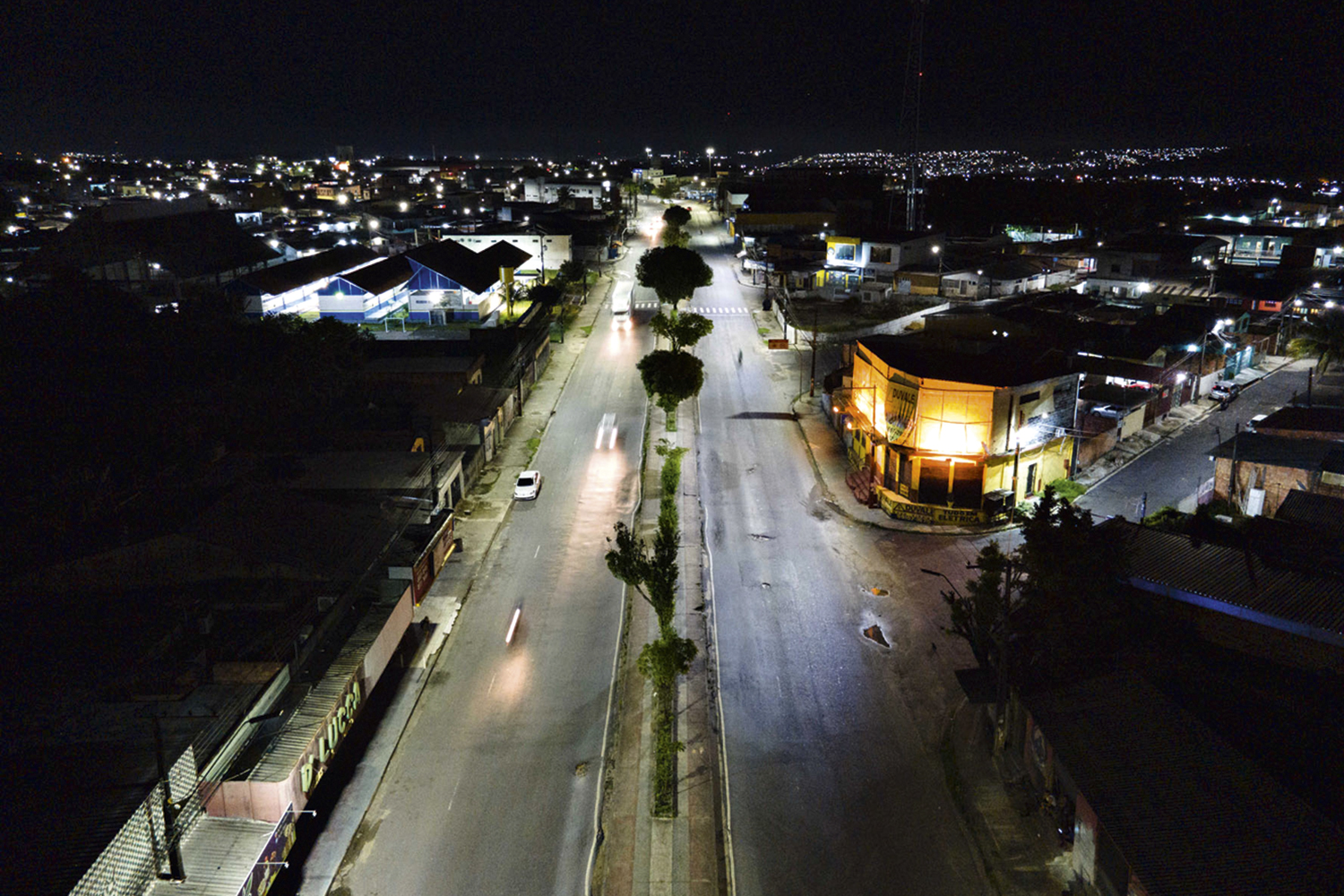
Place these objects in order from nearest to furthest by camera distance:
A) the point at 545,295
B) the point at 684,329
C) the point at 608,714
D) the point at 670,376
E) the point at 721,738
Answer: the point at 721,738 → the point at 608,714 → the point at 670,376 → the point at 684,329 → the point at 545,295

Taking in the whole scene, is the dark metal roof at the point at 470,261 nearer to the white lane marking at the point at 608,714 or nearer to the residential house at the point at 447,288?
the residential house at the point at 447,288

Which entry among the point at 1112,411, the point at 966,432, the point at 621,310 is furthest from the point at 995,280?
the point at 966,432

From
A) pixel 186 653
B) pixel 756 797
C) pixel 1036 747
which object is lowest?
pixel 756 797

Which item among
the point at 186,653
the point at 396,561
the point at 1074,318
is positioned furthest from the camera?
the point at 1074,318

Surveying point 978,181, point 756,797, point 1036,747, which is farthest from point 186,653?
point 978,181

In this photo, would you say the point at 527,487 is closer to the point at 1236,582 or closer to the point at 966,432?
the point at 966,432

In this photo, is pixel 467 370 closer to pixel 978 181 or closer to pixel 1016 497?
pixel 1016 497
